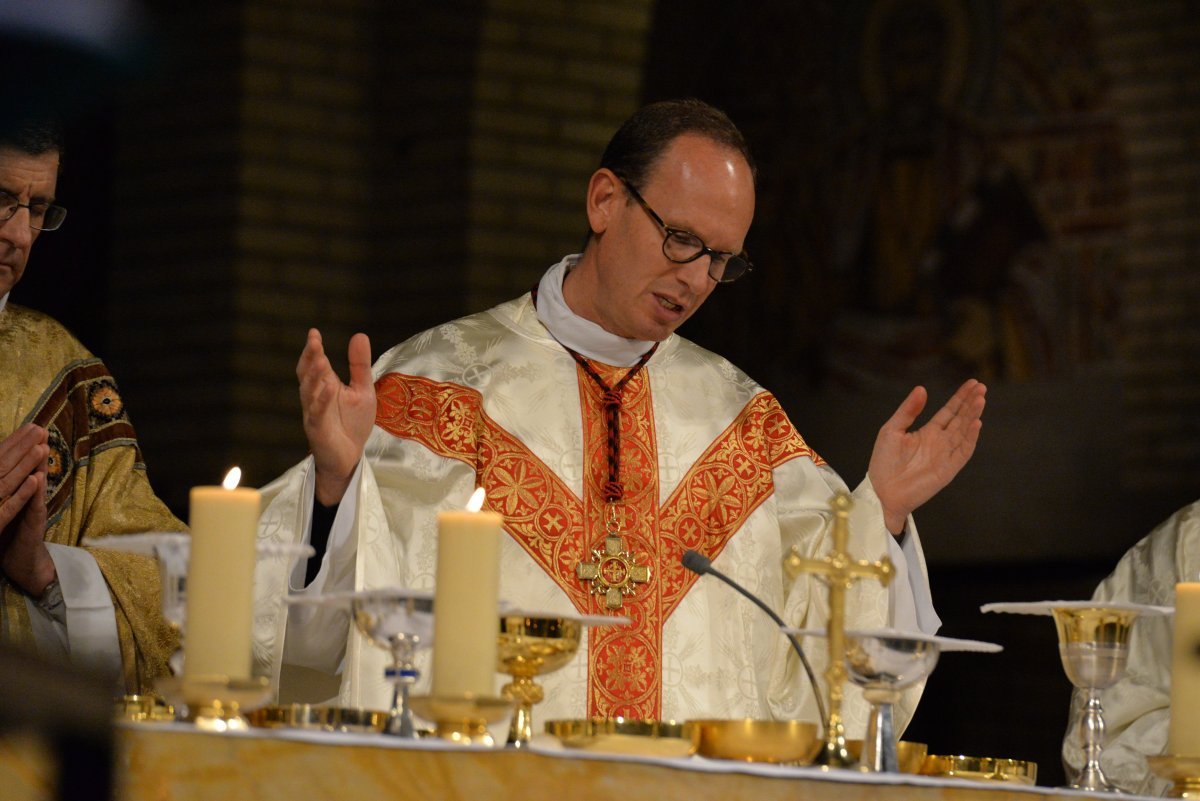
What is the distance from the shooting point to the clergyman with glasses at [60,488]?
2975mm

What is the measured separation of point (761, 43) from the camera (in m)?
9.94

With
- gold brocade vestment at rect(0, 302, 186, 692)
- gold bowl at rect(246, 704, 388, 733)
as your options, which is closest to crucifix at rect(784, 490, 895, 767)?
gold bowl at rect(246, 704, 388, 733)

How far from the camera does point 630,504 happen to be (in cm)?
342

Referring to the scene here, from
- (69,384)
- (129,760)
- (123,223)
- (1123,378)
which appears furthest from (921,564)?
(1123,378)

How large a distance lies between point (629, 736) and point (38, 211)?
1622 millimetres

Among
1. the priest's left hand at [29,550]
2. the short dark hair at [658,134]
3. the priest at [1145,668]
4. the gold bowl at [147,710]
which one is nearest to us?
the gold bowl at [147,710]

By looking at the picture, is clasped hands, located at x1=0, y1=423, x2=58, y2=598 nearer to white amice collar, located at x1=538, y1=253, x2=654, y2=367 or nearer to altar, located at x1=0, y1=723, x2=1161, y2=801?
white amice collar, located at x1=538, y1=253, x2=654, y2=367

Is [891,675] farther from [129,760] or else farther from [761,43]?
[761,43]

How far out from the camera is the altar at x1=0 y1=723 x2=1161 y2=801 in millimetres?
1572

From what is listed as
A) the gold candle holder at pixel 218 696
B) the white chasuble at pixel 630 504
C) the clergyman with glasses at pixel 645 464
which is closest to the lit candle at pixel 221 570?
the gold candle holder at pixel 218 696

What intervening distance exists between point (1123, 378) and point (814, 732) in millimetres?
6804

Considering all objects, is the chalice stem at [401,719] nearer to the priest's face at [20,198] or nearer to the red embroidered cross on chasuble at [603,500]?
the red embroidered cross on chasuble at [603,500]

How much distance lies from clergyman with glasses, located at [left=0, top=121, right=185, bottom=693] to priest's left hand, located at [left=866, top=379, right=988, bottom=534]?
1.22 meters

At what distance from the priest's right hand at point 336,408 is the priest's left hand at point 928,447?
88cm
